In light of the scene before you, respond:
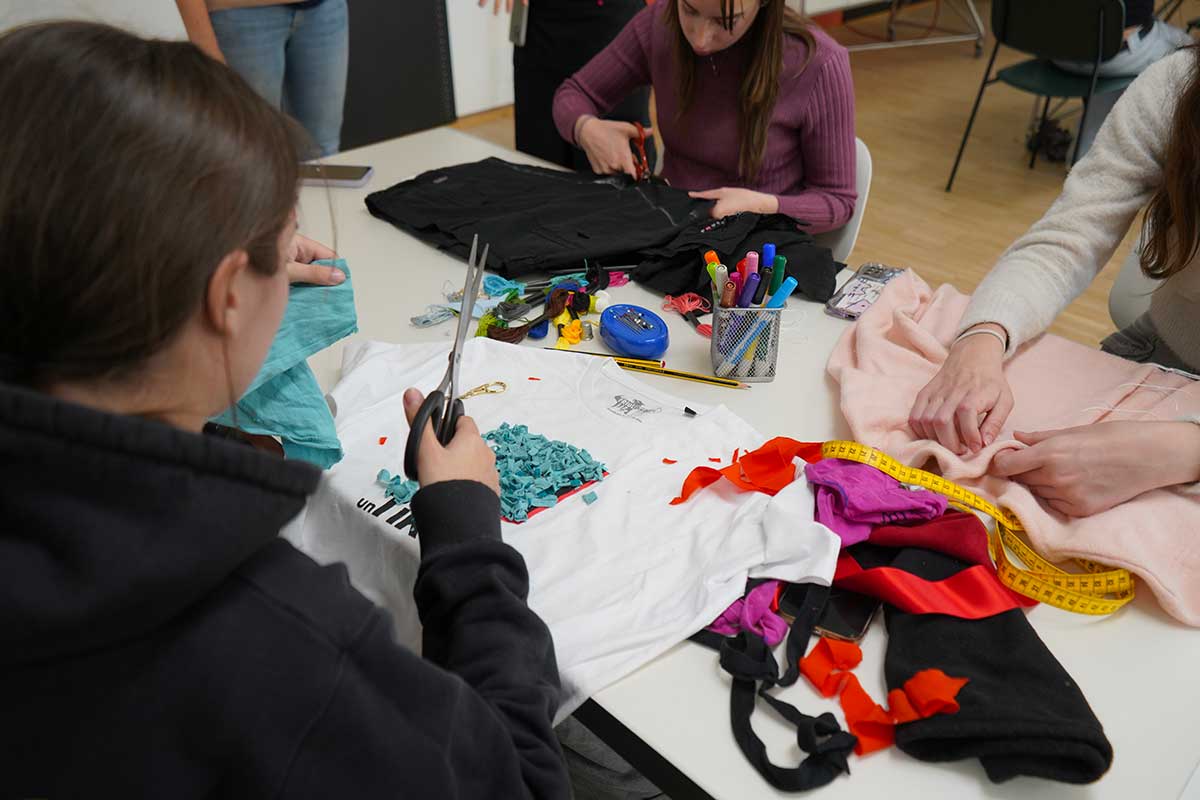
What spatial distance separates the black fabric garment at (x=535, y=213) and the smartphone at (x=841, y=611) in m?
0.82

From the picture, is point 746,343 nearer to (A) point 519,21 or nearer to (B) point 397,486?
(B) point 397,486

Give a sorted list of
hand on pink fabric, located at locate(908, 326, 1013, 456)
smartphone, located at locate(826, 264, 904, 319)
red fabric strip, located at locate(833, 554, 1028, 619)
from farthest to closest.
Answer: smartphone, located at locate(826, 264, 904, 319) < hand on pink fabric, located at locate(908, 326, 1013, 456) < red fabric strip, located at locate(833, 554, 1028, 619)

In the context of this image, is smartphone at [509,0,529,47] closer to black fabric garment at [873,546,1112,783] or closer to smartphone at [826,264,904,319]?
smartphone at [826,264,904,319]

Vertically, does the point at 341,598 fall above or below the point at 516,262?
above

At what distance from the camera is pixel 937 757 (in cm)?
71

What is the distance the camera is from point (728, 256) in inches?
57.9

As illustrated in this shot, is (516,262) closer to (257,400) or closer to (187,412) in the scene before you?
(257,400)

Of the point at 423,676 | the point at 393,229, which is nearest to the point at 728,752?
the point at 423,676

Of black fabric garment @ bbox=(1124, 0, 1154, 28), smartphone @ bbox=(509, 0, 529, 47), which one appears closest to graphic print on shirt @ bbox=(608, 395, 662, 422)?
smartphone @ bbox=(509, 0, 529, 47)

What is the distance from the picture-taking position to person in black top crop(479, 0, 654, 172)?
2.46 m

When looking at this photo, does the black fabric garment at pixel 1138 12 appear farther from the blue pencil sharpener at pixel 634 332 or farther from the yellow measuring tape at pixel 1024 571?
the yellow measuring tape at pixel 1024 571

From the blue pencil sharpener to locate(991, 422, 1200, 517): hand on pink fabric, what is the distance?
516 mm

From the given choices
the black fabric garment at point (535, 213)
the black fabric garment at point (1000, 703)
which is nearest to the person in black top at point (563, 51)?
the black fabric garment at point (535, 213)

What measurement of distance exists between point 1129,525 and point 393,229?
4.37 ft
